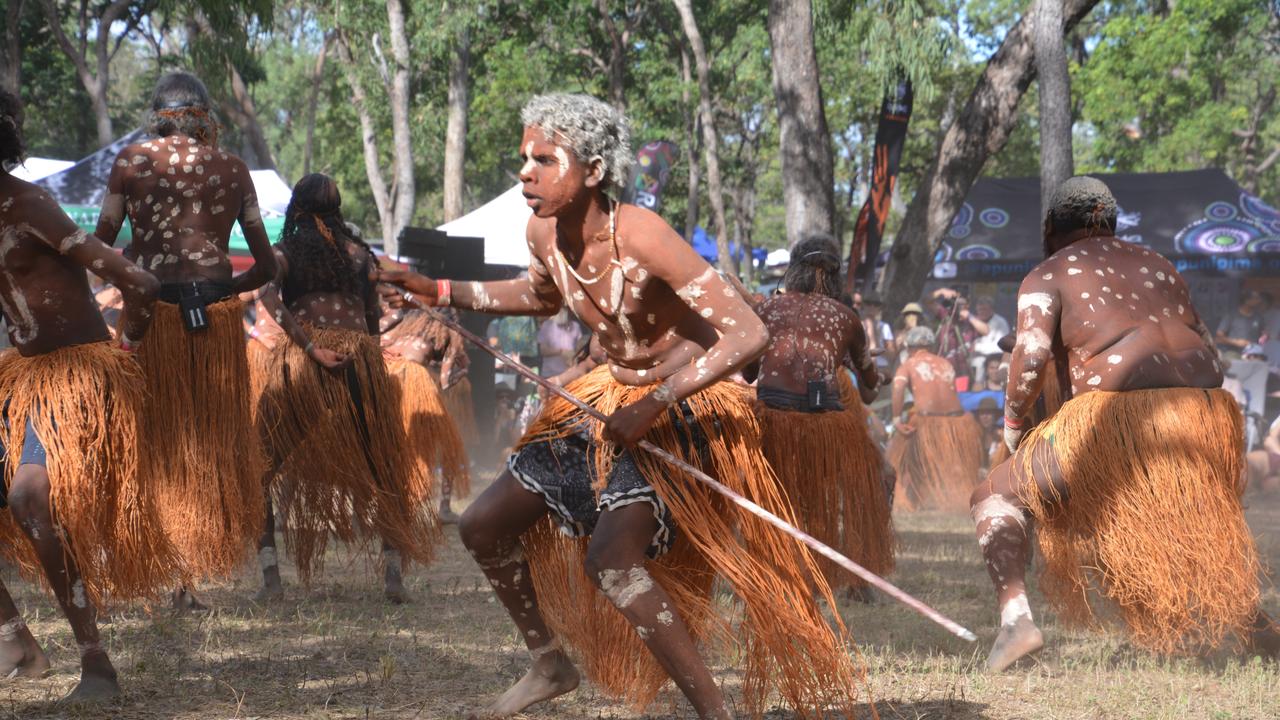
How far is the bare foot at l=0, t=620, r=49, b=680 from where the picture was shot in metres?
3.80

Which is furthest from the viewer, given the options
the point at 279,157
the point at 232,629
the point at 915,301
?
the point at 279,157

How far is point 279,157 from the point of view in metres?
54.9

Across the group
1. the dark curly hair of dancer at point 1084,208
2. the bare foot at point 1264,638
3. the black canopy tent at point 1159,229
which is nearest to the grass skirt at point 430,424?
the dark curly hair of dancer at point 1084,208

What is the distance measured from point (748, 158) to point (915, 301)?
16997mm

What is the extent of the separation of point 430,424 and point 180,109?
3631 mm

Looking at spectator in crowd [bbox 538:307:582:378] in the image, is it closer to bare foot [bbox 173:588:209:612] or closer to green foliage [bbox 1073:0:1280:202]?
bare foot [bbox 173:588:209:612]

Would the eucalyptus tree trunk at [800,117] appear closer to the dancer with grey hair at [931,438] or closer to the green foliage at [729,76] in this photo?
the dancer with grey hair at [931,438]

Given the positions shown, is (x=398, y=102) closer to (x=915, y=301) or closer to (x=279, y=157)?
(x=915, y=301)

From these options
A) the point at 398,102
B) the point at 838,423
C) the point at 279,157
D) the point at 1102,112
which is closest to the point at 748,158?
the point at 1102,112

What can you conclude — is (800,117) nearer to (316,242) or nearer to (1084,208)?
(316,242)

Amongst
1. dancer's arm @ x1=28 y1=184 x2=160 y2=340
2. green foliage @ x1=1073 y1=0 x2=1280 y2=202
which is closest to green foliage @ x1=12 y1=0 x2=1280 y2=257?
green foliage @ x1=1073 y1=0 x2=1280 y2=202

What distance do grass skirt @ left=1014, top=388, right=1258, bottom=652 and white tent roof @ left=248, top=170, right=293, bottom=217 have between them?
897 centimetres

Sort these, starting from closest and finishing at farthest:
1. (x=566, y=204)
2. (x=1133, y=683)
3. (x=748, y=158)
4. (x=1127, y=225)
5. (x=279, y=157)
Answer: (x=566, y=204) < (x=1133, y=683) < (x=1127, y=225) < (x=748, y=158) < (x=279, y=157)

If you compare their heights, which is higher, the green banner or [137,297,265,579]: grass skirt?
the green banner
